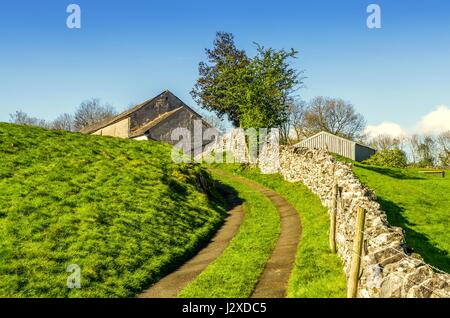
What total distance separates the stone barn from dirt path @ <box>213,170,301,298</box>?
32.3 meters

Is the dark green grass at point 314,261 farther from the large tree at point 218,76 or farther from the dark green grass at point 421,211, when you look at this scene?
the large tree at point 218,76

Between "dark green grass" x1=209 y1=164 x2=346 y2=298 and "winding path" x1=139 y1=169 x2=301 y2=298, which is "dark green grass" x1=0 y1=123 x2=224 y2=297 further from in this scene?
"dark green grass" x1=209 y1=164 x2=346 y2=298

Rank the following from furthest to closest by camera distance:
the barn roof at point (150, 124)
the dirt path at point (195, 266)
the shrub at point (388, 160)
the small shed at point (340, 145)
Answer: the small shed at point (340, 145), the shrub at point (388, 160), the barn roof at point (150, 124), the dirt path at point (195, 266)

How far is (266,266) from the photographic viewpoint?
16406 millimetres

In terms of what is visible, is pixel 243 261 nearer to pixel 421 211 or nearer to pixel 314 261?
pixel 314 261

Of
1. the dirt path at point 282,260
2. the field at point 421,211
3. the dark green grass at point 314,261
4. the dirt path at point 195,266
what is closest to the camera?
the dark green grass at point 314,261

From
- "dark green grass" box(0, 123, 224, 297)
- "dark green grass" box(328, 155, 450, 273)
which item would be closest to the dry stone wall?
"dark green grass" box(328, 155, 450, 273)

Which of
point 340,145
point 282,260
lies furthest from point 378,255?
point 340,145

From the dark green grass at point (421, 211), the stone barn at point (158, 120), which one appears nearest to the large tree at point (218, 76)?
the stone barn at point (158, 120)

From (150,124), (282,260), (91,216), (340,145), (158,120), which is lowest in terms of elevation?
(282,260)

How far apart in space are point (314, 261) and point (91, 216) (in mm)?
11462

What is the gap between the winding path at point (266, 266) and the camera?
14367 mm

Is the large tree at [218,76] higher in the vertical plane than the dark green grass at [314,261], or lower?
higher

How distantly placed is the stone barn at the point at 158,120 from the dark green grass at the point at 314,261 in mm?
31733
